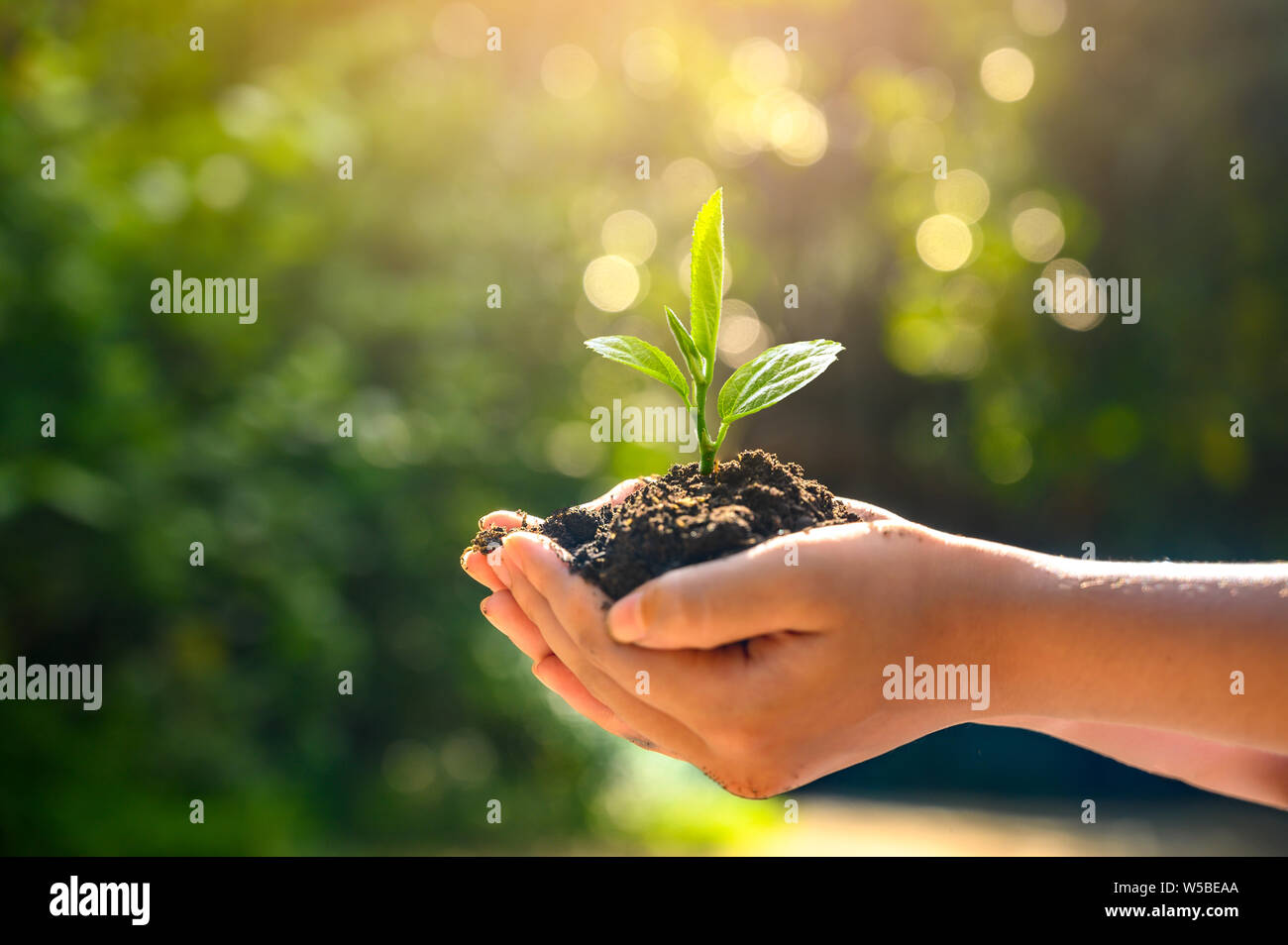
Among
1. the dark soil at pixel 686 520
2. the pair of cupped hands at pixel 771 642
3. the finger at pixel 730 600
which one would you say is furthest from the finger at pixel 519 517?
the finger at pixel 730 600

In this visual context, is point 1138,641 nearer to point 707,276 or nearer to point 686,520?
point 686,520

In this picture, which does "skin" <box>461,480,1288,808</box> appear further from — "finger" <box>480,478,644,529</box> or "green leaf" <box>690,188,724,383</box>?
"green leaf" <box>690,188,724,383</box>

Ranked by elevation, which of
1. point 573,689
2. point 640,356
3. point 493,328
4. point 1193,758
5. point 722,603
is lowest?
point 1193,758

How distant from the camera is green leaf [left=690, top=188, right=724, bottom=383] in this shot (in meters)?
1.28

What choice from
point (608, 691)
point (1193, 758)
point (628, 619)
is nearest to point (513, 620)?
point (608, 691)

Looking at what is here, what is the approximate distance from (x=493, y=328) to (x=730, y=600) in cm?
315

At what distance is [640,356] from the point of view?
1.33 metres

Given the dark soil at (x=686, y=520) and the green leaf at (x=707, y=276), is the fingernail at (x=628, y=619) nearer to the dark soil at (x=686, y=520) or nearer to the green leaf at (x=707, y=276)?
the dark soil at (x=686, y=520)

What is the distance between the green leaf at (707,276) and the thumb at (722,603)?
0.43m

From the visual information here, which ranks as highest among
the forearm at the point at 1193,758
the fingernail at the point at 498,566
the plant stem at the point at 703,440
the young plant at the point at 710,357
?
the young plant at the point at 710,357

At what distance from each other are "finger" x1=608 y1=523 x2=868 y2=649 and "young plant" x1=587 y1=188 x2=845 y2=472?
0.33m

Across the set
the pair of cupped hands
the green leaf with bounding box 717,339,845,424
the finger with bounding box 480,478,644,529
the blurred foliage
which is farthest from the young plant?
the blurred foliage

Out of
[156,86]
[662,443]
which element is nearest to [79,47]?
[156,86]

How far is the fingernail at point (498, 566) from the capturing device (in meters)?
1.18
